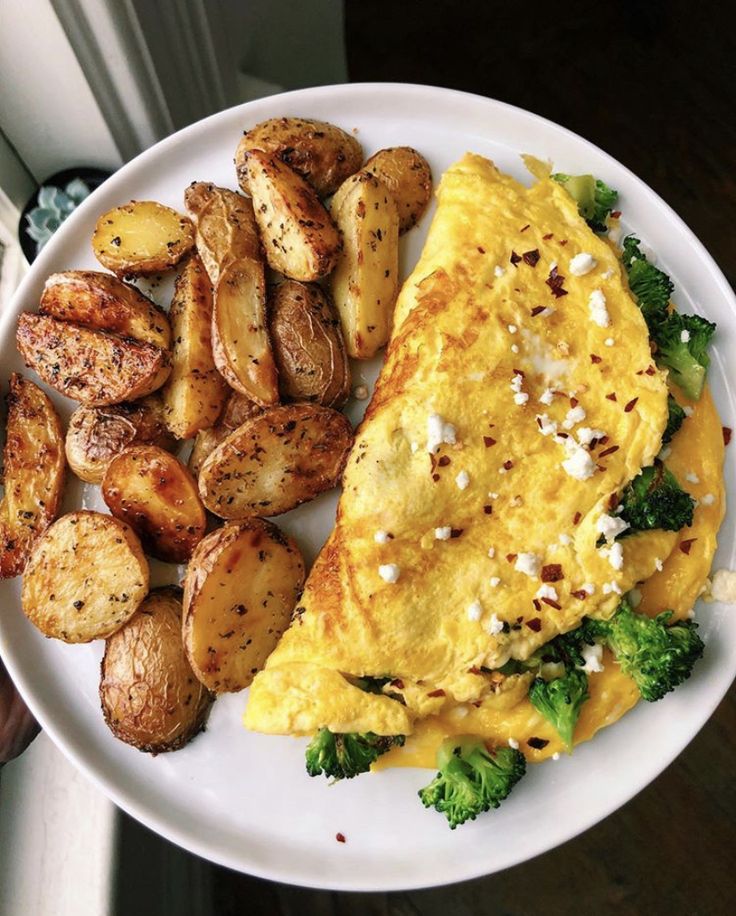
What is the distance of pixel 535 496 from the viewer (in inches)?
71.3

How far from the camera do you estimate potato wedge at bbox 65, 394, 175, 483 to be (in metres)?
2.00

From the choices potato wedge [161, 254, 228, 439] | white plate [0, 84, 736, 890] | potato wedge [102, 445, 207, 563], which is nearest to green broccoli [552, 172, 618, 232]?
white plate [0, 84, 736, 890]

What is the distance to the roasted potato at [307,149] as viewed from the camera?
2.06 metres

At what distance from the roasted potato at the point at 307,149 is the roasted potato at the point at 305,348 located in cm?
30

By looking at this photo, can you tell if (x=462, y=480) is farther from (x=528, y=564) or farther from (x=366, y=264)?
(x=366, y=264)

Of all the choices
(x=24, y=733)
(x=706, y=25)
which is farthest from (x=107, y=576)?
(x=706, y=25)

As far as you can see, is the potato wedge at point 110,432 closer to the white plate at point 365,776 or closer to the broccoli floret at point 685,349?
the white plate at point 365,776

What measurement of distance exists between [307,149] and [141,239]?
45 centimetres

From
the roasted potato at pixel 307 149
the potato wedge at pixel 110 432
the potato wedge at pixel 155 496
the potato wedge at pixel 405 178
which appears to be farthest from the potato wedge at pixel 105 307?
the potato wedge at pixel 405 178

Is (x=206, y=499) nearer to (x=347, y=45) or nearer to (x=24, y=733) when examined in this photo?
(x=24, y=733)

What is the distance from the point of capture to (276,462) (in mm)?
1904

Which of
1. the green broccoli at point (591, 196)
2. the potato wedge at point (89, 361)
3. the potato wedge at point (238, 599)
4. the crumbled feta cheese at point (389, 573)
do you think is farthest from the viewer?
the green broccoli at point (591, 196)

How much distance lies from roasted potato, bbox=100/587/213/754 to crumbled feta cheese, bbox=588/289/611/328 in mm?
1134

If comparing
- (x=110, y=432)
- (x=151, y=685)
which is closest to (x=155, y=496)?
(x=110, y=432)
